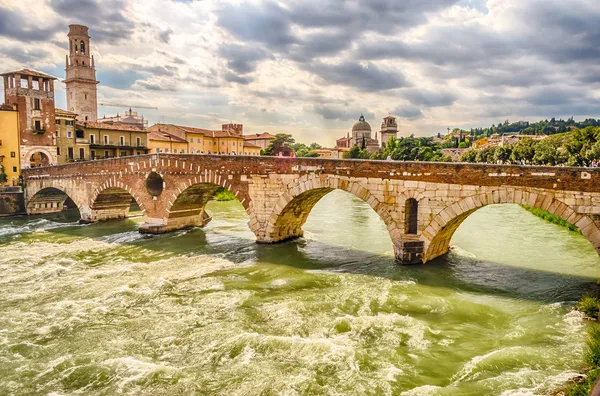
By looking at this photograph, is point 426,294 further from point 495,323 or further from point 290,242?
point 290,242

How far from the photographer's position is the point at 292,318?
38.0 feet

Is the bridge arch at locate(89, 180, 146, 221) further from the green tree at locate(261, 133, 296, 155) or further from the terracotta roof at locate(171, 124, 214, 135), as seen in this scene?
the green tree at locate(261, 133, 296, 155)

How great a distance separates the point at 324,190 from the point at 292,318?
877 centimetres

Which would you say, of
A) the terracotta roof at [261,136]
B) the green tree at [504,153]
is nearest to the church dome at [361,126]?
the terracotta roof at [261,136]

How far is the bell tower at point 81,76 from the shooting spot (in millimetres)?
53938

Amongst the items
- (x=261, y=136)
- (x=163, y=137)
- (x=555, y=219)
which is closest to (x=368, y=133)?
(x=261, y=136)

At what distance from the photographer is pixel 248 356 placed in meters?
9.58

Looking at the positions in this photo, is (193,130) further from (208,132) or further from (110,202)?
(110,202)

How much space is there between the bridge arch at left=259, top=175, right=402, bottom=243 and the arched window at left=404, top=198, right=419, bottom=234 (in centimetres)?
35

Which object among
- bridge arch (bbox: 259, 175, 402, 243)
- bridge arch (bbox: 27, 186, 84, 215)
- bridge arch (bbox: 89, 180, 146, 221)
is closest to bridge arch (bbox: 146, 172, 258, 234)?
bridge arch (bbox: 259, 175, 402, 243)

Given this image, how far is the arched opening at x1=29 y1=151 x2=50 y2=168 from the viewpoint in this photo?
121 feet

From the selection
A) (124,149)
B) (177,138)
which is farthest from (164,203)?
(177,138)

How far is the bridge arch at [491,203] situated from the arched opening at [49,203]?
25471 millimetres

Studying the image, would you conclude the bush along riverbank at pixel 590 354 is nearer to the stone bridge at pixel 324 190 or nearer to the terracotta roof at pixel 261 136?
the stone bridge at pixel 324 190
